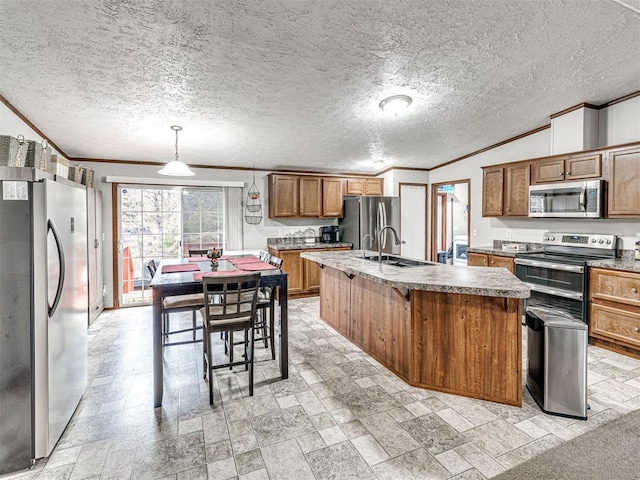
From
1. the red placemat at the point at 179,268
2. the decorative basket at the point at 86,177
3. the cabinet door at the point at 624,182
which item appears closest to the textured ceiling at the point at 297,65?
the decorative basket at the point at 86,177

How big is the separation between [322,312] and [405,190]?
314 cm

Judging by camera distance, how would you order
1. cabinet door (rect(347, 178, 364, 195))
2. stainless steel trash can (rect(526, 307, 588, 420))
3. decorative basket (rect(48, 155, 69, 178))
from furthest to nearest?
cabinet door (rect(347, 178, 364, 195)), decorative basket (rect(48, 155, 69, 178)), stainless steel trash can (rect(526, 307, 588, 420))

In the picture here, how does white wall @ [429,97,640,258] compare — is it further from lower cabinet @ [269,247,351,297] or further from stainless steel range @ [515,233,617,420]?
lower cabinet @ [269,247,351,297]

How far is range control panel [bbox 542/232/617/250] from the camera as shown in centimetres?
372

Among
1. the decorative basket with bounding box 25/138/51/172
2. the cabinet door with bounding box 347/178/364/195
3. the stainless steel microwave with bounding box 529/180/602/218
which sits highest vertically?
the cabinet door with bounding box 347/178/364/195

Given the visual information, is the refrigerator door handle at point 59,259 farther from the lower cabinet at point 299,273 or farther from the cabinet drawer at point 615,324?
the cabinet drawer at point 615,324

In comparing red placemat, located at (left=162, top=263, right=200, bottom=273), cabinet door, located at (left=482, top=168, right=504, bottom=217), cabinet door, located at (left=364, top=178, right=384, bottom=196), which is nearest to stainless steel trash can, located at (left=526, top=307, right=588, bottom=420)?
cabinet door, located at (left=482, top=168, right=504, bottom=217)

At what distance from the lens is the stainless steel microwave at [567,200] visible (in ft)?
11.8

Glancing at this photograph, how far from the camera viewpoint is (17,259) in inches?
70.7

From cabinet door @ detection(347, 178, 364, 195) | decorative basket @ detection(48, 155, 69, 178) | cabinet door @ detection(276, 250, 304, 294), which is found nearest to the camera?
decorative basket @ detection(48, 155, 69, 178)

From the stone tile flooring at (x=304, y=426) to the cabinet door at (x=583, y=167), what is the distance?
1.90m

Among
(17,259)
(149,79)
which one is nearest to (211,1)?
(149,79)

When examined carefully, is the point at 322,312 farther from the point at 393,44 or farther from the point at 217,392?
the point at 393,44

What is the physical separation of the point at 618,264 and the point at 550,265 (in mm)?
569
